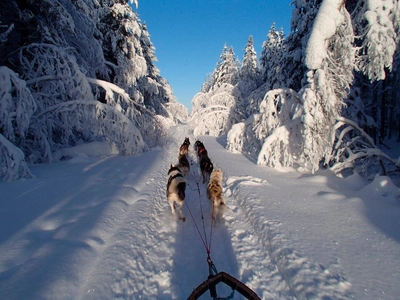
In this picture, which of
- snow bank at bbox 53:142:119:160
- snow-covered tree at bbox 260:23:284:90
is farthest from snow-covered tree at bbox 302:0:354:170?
snow-covered tree at bbox 260:23:284:90

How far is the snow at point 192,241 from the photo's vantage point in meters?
2.43

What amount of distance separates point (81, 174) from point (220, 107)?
1656cm

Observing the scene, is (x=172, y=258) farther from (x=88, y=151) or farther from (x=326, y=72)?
(x=88, y=151)

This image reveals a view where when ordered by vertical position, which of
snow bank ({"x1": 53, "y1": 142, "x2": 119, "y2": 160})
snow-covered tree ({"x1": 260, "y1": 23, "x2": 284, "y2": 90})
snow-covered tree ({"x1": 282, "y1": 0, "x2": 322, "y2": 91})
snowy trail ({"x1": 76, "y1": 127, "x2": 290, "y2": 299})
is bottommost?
snowy trail ({"x1": 76, "y1": 127, "x2": 290, "y2": 299})

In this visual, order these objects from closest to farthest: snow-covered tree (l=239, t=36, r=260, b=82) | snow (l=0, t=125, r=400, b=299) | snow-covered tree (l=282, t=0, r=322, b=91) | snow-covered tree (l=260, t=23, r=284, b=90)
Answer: snow (l=0, t=125, r=400, b=299) → snow-covered tree (l=282, t=0, r=322, b=91) → snow-covered tree (l=260, t=23, r=284, b=90) → snow-covered tree (l=239, t=36, r=260, b=82)

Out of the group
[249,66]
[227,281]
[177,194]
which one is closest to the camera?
[227,281]

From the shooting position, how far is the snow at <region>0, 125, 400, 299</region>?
2.43m

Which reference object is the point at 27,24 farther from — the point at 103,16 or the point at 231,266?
the point at 231,266

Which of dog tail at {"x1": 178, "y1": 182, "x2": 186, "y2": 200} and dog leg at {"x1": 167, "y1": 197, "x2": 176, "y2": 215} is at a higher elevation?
dog tail at {"x1": 178, "y1": 182, "x2": 186, "y2": 200}

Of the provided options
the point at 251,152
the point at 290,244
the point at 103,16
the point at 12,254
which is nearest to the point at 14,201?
the point at 12,254

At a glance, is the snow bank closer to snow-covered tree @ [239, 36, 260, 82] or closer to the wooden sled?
the wooden sled

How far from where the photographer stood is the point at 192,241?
3.51 m

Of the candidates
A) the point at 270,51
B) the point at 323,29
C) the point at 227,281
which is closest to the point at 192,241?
the point at 227,281

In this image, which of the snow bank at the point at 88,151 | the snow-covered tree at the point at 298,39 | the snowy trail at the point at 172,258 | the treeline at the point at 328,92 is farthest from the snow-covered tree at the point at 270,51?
the snowy trail at the point at 172,258
